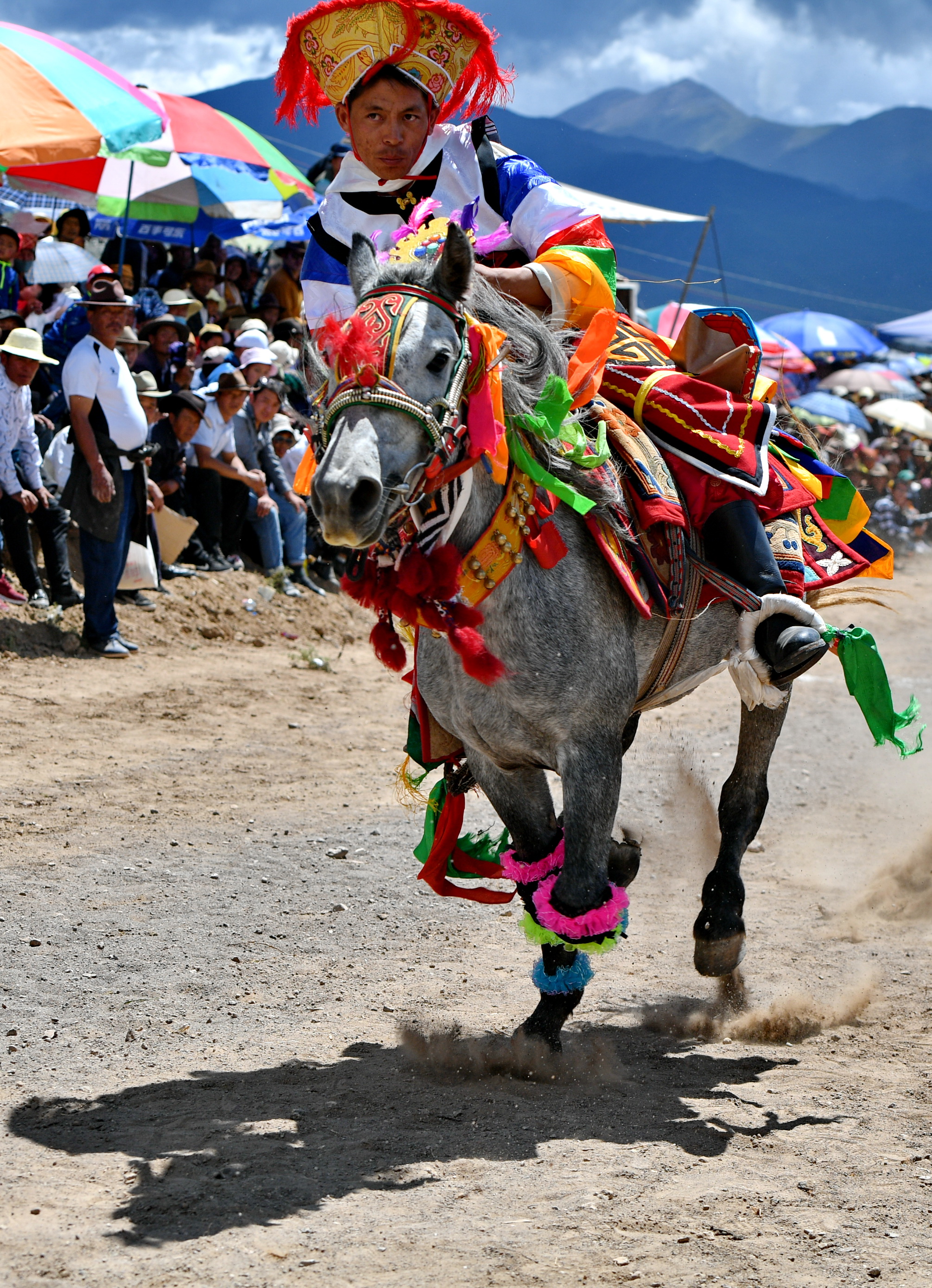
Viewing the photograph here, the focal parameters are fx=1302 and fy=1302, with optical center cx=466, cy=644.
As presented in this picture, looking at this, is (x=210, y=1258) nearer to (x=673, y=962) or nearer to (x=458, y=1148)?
(x=458, y=1148)

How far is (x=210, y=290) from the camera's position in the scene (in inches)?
538

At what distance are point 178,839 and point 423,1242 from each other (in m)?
3.40

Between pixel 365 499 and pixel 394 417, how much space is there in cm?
24

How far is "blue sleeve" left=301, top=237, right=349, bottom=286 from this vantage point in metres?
3.97

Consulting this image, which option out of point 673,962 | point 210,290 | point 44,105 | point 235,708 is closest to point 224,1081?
point 673,962

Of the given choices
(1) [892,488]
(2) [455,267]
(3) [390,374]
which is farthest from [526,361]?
(1) [892,488]

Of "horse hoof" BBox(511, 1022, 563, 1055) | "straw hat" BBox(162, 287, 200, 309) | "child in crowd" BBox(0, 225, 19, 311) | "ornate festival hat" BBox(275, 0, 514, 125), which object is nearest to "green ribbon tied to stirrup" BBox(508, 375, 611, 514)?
"ornate festival hat" BBox(275, 0, 514, 125)

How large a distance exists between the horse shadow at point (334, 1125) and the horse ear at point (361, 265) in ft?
7.16

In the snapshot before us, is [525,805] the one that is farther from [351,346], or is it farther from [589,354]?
[351,346]

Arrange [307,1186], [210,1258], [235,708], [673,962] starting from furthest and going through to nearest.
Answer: [235,708]
[673,962]
[307,1186]
[210,1258]

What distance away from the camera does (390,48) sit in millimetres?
3754

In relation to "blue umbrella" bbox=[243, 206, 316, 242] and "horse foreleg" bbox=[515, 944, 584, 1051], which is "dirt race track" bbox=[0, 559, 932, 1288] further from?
"blue umbrella" bbox=[243, 206, 316, 242]

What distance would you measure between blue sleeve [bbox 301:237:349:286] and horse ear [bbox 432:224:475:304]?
0.86 metres

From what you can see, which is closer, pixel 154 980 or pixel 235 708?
pixel 154 980
